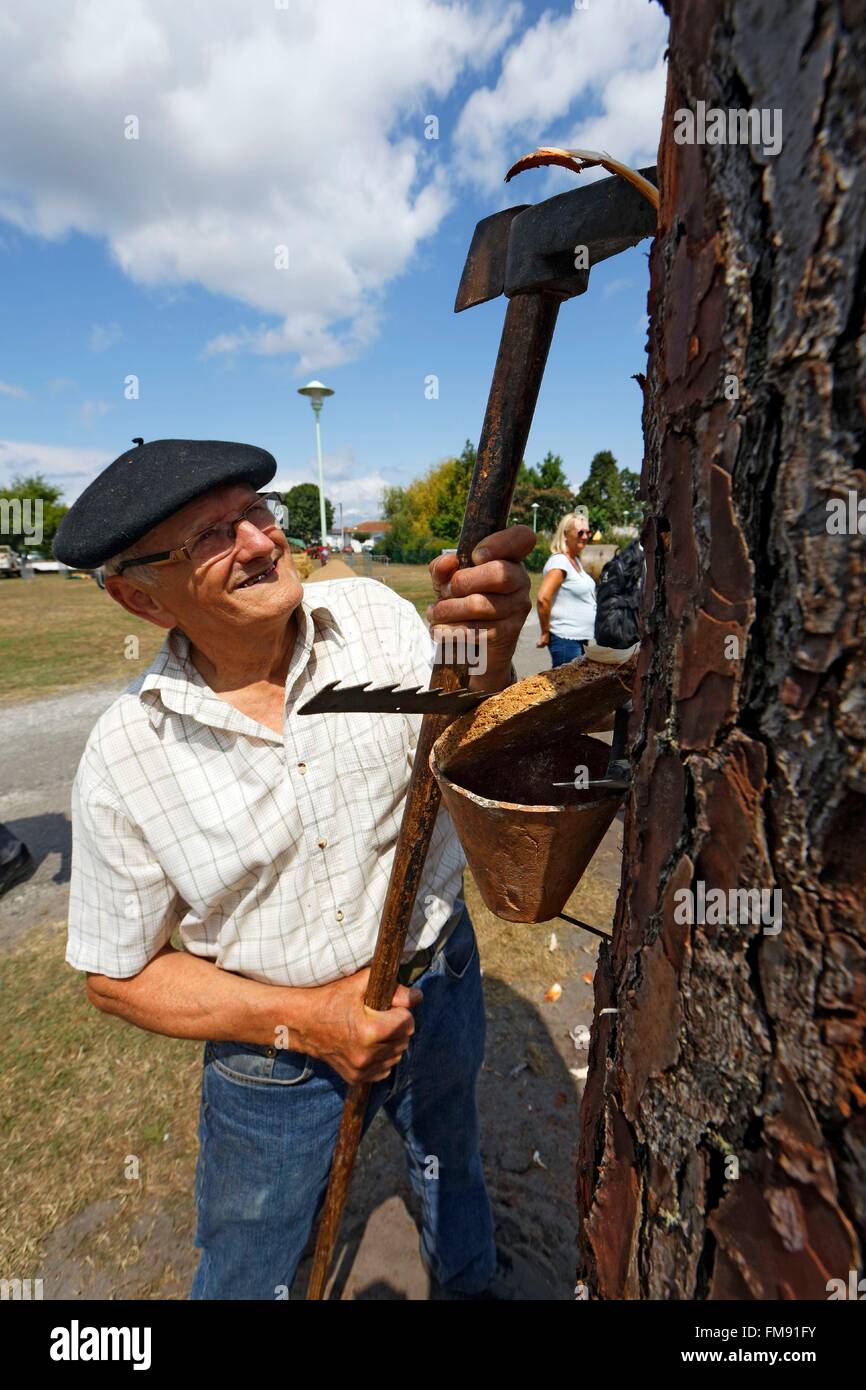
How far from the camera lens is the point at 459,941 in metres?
→ 2.18

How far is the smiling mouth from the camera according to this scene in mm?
1719

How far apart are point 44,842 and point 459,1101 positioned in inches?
182

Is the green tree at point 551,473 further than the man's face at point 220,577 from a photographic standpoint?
Yes

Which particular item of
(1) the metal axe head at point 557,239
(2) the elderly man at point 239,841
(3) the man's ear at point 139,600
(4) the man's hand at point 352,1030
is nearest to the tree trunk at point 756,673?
(1) the metal axe head at point 557,239

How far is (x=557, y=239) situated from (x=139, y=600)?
1424mm

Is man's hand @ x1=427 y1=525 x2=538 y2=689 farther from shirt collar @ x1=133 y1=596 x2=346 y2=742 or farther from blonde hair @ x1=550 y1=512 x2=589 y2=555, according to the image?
blonde hair @ x1=550 y1=512 x2=589 y2=555

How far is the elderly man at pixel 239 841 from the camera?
1.66 m

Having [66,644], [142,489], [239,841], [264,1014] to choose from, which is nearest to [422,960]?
[264,1014]

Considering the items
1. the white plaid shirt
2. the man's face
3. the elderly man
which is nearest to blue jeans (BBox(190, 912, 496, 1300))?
the elderly man

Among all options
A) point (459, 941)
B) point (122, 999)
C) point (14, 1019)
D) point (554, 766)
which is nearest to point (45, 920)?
point (14, 1019)

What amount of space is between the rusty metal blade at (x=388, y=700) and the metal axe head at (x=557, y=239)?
24.6 inches

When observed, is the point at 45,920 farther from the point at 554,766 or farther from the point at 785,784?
the point at 785,784

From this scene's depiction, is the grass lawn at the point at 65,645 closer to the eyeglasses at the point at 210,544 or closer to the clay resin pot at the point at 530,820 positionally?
the eyeglasses at the point at 210,544

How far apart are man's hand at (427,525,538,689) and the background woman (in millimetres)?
5017
